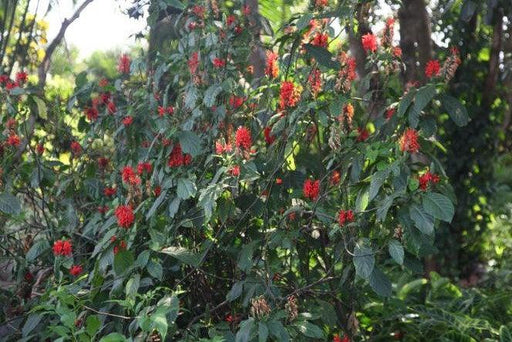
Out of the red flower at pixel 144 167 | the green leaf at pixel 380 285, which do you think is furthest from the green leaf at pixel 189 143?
the green leaf at pixel 380 285

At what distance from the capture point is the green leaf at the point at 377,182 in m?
2.66

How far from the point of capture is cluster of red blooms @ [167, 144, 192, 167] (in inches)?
129

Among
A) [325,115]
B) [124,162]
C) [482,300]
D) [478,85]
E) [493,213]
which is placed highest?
[325,115]

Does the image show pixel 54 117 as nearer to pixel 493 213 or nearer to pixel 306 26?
pixel 306 26

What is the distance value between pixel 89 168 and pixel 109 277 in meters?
0.81

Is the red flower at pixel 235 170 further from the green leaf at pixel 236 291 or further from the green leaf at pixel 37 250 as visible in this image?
the green leaf at pixel 37 250

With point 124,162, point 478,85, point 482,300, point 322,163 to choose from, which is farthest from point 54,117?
A: point 478,85

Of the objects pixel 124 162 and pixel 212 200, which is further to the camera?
pixel 124 162

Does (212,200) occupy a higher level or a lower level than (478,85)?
higher

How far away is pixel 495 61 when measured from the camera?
6.89 m

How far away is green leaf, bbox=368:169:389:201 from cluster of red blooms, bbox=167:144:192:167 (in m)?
0.89

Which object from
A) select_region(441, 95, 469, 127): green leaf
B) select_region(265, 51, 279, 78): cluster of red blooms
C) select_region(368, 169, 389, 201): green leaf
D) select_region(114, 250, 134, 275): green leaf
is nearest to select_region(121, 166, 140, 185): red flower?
select_region(114, 250, 134, 275): green leaf

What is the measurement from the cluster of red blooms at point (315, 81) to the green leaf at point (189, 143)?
48 centimetres

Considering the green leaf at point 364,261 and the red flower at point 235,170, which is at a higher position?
the red flower at point 235,170
